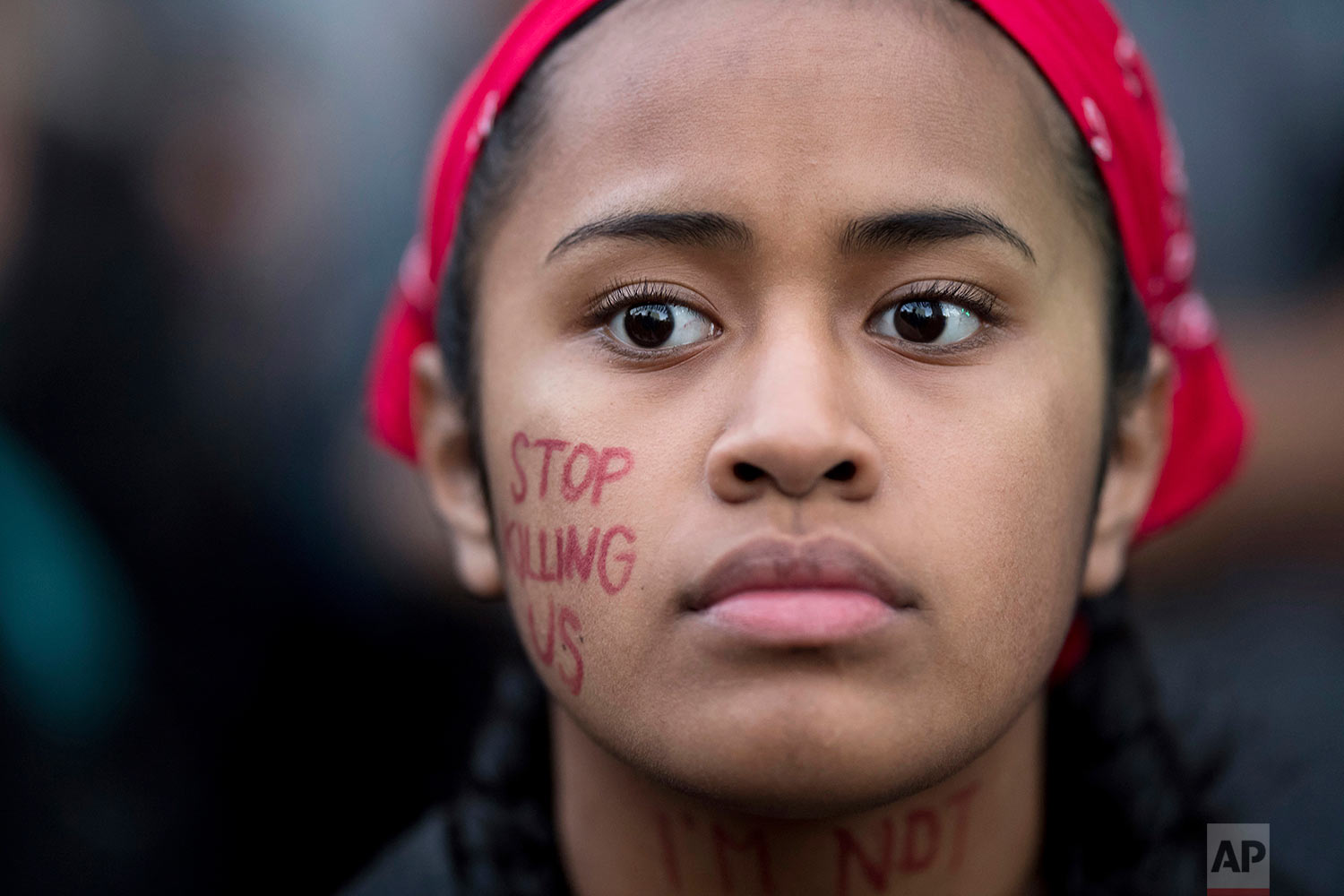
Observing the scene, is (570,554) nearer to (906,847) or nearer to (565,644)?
(565,644)

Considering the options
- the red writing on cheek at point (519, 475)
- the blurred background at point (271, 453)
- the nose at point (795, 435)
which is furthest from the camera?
the blurred background at point (271, 453)

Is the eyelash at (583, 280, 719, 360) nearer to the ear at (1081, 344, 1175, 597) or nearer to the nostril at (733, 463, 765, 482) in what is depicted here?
the nostril at (733, 463, 765, 482)

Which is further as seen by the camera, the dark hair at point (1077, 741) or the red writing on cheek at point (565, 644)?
the dark hair at point (1077, 741)

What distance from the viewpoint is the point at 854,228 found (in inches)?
58.7

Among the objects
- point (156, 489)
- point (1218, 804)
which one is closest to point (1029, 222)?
point (1218, 804)

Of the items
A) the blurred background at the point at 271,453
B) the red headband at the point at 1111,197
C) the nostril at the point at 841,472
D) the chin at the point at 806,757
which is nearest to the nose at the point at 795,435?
the nostril at the point at 841,472

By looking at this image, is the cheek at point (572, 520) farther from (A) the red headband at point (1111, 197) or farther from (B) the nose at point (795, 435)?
(A) the red headband at point (1111, 197)

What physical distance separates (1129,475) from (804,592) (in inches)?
30.0

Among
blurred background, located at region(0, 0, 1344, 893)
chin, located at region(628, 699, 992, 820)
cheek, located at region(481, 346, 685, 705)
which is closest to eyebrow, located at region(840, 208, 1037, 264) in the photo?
cheek, located at region(481, 346, 685, 705)

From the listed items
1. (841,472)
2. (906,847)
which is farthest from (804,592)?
(906,847)

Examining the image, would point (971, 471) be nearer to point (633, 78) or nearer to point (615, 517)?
point (615, 517)

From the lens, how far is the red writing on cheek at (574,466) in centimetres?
152

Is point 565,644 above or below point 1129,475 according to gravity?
below

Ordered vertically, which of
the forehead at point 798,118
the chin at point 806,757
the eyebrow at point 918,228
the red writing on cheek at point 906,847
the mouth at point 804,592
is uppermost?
the forehead at point 798,118
